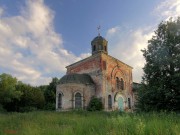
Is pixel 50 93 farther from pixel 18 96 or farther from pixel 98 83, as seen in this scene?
pixel 98 83

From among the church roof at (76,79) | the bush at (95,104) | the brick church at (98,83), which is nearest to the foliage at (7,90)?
the brick church at (98,83)

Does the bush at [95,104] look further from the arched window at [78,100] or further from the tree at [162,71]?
the tree at [162,71]

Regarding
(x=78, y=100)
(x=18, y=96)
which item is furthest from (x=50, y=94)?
(x=78, y=100)

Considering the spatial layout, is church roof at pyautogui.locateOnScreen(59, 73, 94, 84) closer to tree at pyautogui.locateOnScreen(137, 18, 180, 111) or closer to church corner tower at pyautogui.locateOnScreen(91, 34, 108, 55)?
church corner tower at pyautogui.locateOnScreen(91, 34, 108, 55)

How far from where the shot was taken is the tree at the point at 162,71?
1761 cm

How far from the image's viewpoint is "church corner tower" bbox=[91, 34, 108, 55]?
3675cm

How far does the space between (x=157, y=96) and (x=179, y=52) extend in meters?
4.26

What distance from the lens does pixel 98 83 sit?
33844 millimetres

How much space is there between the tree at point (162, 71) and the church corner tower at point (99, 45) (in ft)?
55.1

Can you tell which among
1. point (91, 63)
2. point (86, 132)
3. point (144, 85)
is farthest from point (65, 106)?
point (86, 132)

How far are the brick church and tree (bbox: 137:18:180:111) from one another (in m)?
14.1

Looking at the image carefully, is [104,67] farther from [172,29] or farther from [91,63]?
[172,29]

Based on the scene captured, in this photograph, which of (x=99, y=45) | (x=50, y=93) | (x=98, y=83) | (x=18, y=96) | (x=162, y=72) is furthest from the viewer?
(x=50, y=93)

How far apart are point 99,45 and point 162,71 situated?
62.8 feet
